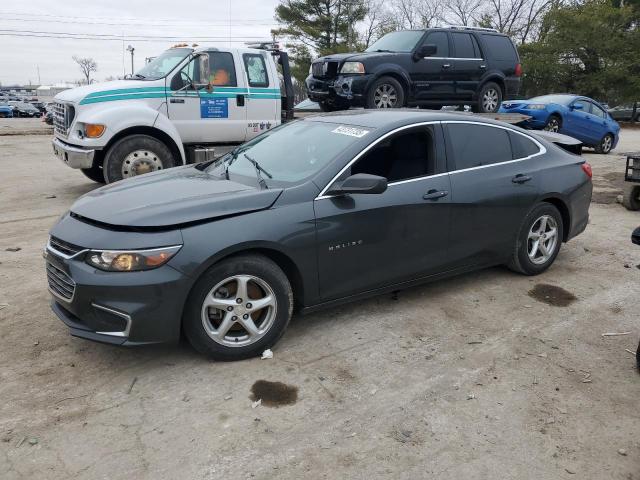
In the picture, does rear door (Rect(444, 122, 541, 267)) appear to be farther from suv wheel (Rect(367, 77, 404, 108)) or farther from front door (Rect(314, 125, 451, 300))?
suv wheel (Rect(367, 77, 404, 108))

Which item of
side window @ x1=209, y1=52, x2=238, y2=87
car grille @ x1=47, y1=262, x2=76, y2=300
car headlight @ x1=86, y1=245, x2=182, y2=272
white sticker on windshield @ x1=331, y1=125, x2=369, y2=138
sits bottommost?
car grille @ x1=47, y1=262, x2=76, y2=300

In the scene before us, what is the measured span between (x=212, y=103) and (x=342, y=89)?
2325 mm

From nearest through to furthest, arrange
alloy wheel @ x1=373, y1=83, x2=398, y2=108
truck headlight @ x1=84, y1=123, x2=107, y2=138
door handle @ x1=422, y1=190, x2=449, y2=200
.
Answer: door handle @ x1=422, y1=190, x2=449, y2=200 → truck headlight @ x1=84, y1=123, x2=107, y2=138 → alloy wheel @ x1=373, y1=83, x2=398, y2=108

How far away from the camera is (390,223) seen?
167 inches

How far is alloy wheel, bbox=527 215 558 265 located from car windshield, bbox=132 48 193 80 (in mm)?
6094

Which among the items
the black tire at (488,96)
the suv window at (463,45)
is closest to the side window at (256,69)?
the suv window at (463,45)

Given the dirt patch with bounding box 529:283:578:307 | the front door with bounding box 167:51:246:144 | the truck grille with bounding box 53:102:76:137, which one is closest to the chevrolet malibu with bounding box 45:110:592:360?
the dirt patch with bounding box 529:283:578:307

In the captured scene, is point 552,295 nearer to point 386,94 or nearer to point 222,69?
point 386,94

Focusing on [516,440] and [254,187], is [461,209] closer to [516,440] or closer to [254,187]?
[254,187]

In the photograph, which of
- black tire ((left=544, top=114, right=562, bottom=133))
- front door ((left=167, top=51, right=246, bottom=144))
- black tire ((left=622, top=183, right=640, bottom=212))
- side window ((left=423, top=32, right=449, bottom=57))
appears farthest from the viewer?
black tire ((left=544, top=114, right=562, bottom=133))

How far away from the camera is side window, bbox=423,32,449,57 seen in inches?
418

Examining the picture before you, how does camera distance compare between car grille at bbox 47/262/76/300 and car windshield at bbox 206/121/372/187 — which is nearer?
car grille at bbox 47/262/76/300

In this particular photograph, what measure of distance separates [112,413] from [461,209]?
118 inches

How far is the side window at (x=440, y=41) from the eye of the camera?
10.6m
